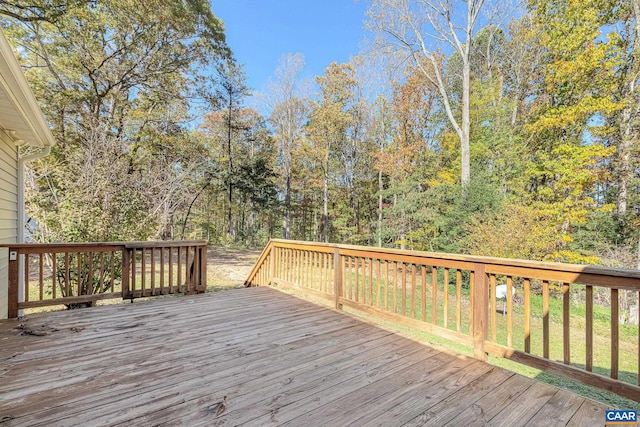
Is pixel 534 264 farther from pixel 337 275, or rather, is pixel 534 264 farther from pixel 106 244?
pixel 106 244

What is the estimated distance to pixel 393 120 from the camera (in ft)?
43.9

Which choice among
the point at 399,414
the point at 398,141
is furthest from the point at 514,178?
the point at 399,414

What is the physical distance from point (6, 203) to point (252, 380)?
4.32 meters

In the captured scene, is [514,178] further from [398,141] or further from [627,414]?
[627,414]

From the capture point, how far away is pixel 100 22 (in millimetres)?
8867

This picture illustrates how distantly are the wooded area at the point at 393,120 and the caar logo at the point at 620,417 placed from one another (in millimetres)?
6182

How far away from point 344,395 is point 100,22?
12146 mm

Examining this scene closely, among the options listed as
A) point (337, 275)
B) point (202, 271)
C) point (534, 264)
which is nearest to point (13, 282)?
point (202, 271)

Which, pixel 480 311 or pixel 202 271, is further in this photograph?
pixel 202 271

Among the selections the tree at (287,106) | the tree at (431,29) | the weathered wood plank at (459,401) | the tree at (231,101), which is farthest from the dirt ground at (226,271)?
the tree at (431,29)

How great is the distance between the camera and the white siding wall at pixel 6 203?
363 cm

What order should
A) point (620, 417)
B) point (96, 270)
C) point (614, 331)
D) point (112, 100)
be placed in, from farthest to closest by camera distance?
point (112, 100) → point (96, 270) → point (614, 331) → point (620, 417)

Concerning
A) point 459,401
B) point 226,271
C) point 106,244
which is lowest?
point 226,271

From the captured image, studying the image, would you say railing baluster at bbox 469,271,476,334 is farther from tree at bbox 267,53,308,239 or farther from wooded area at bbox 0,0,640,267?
tree at bbox 267,53,308,239
